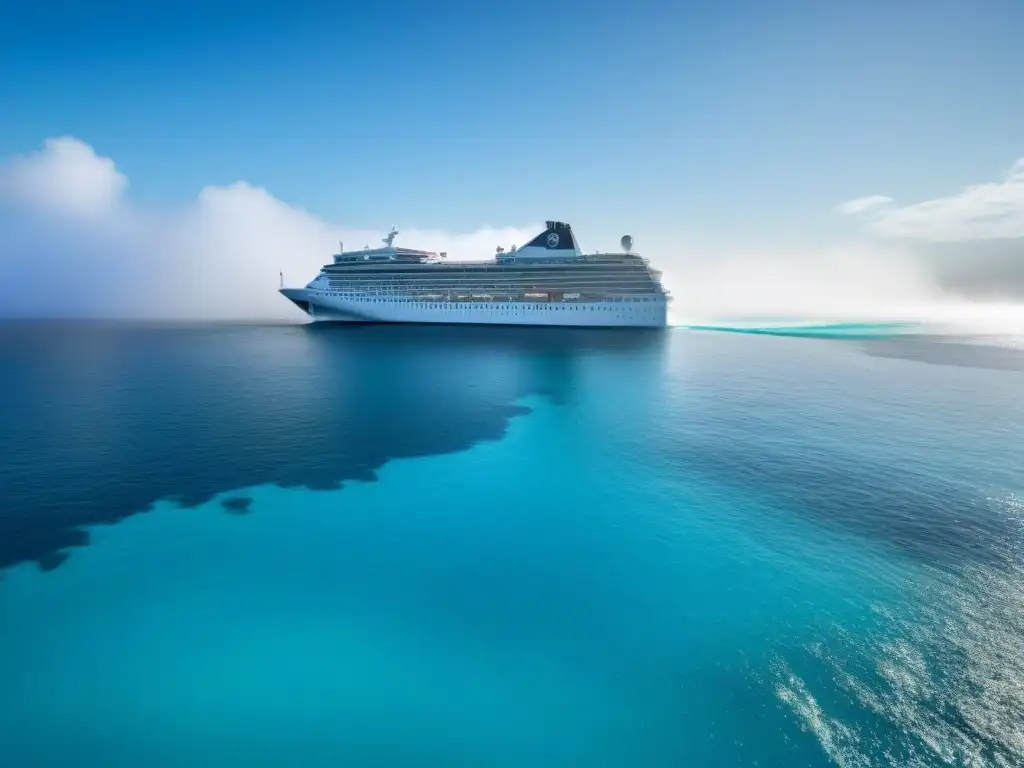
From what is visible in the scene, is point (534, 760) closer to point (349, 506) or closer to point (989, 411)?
point (349, 506)

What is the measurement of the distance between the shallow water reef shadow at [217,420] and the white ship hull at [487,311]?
36.2 meters

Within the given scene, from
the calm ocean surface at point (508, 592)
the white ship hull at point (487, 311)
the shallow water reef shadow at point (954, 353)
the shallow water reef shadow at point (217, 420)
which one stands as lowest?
the calm ocean surface at point (508, 592)

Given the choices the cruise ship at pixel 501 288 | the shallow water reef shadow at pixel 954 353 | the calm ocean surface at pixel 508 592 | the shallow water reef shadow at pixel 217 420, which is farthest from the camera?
the cruise ship at pixel 501 288

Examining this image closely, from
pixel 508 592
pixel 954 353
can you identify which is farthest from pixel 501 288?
pixel 508 592

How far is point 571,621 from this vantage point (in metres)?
11.6

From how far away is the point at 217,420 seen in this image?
2850cm

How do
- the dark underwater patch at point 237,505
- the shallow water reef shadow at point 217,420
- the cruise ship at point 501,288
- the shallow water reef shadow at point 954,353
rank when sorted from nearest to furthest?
the dark underwater patch at point 237,505 < the shallow water reef shadow at point 217,420 < the shallow water reef shadow at point 954,353 < the cruise ship at point 501,288

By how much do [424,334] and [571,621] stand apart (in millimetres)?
80578

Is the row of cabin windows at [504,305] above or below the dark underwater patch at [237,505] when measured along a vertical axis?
above

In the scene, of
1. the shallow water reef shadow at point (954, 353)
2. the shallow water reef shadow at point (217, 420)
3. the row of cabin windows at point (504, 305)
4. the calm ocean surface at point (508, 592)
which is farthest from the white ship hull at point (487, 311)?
the calm ocean surface at point (508, 592)

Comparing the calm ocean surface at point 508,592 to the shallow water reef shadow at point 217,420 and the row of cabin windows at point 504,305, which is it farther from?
the row of cabin windows at point 504,305

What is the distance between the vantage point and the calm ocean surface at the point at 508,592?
8578mm

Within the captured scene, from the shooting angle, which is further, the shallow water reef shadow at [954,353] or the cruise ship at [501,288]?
the cruise ship at [501,288]

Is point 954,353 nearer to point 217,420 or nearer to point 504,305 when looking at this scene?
point 504,305
